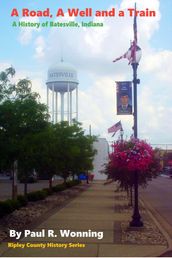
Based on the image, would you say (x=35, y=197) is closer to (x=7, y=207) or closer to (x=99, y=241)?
(x=7, y=207)

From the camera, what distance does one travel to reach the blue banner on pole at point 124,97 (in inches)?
654

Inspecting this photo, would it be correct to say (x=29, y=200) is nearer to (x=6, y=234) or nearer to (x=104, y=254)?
(x=6, y=234)

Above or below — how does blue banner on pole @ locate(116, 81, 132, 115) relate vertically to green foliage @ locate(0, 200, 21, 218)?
above

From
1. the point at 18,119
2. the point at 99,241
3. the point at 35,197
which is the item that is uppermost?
the point at 18,119

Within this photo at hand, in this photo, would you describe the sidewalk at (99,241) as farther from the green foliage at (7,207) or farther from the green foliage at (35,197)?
the green foliage at (35,197)

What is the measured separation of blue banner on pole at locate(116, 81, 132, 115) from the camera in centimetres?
1661

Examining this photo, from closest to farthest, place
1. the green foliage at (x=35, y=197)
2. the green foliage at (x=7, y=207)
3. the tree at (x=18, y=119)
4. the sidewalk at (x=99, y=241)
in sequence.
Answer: the sidewalk at (x=99, y=241), the tree at (x=18, y=119), the green foliage at (x=7, y=207), the green foliage at (x=35, y=197)

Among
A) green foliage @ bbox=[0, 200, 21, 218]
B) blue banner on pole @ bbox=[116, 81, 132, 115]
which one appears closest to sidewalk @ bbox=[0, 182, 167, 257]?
green foliage @ bbox=[0, 200, 21, 218]

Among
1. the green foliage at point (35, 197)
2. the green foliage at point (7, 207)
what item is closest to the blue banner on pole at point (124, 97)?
the green foliage at point (7, 207)

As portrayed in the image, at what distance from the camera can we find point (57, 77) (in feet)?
187

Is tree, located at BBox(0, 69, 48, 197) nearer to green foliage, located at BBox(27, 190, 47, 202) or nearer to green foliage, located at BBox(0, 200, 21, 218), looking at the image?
green foliage, located at BBox(0, 200, 21, 218)

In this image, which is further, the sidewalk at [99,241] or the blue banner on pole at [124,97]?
the blue banner on pole at [124,97]

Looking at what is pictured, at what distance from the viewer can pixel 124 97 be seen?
16.8m

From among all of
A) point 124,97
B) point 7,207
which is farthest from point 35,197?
point 124,97
